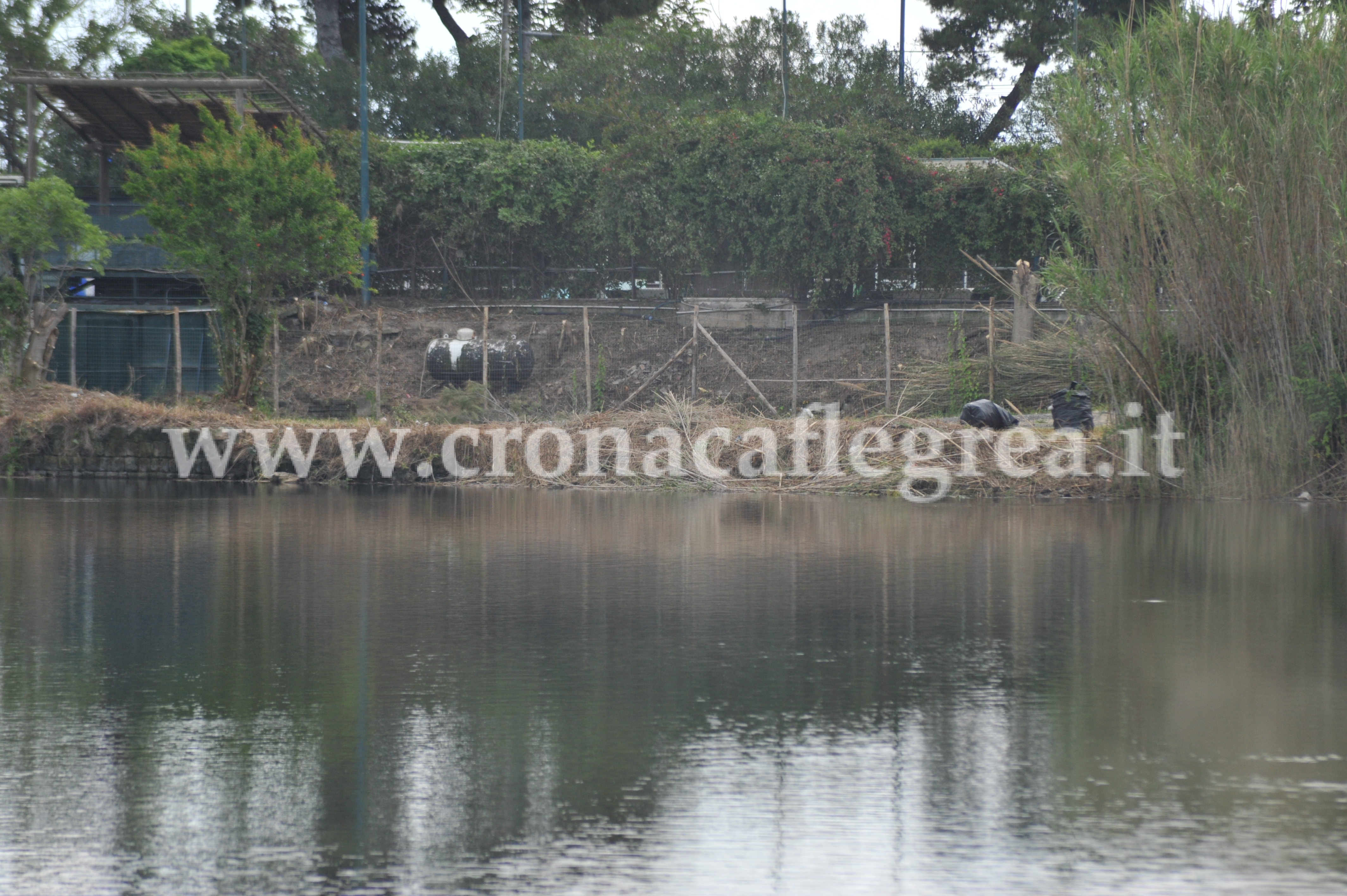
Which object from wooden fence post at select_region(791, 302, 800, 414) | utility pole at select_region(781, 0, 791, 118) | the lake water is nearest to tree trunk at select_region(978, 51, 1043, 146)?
utility pole at select_region(781, 0, 791, 118)

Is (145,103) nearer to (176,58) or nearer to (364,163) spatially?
(176,58)

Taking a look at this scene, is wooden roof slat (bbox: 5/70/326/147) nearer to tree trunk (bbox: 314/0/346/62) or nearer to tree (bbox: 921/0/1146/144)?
tree trunk (bbox: 314/0/346/62)

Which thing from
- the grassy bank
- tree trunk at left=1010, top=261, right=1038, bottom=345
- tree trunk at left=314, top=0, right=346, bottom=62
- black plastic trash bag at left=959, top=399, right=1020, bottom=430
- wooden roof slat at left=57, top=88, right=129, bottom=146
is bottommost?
the grassy bank

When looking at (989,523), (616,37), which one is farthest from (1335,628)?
(616,37)

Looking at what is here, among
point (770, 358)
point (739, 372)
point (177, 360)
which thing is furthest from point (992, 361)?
point (177, 360)

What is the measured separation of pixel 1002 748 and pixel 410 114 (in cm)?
4841

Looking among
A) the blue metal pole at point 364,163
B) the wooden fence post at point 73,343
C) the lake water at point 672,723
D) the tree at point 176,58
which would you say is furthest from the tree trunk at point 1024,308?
the tree at point 176,58

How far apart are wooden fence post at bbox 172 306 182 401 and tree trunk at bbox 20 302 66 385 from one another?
82.6 inches

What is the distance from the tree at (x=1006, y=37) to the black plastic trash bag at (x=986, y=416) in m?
25.2

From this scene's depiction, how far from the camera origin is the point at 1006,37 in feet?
156

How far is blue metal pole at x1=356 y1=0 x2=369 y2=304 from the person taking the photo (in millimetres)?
34812

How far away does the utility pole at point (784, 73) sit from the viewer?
46.4 m

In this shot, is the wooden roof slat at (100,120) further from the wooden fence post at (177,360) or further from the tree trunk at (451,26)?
the tree trunk at (451,26)

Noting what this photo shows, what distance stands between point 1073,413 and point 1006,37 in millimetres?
30220
